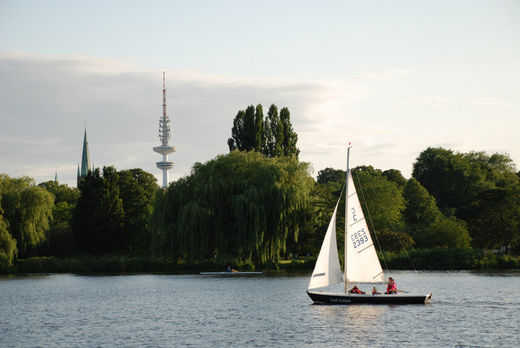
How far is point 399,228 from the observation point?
83562mm

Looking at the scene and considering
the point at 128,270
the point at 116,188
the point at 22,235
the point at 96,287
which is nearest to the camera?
the point at 96,287

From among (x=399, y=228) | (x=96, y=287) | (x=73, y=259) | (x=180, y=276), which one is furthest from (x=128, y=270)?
(x=399, y=228)

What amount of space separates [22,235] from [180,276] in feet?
59.1

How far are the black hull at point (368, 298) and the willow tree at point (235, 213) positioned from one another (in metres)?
24.1

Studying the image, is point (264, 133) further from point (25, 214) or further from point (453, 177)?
point (453, 177)

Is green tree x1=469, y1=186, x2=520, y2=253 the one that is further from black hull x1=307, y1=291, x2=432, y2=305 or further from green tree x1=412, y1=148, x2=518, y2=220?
black hull x1=307, y1=291, x2=432, y2=305

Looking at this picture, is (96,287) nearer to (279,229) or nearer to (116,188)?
(279,229)

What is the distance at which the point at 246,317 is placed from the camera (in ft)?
118

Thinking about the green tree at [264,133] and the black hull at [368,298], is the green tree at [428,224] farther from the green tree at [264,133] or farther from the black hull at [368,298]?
the black hull at [368,298]

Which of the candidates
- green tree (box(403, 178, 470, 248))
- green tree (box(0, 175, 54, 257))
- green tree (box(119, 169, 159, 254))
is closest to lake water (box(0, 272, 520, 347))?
green tree (box(0, 175, 54, 257))

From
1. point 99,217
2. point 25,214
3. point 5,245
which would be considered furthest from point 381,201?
point 5,245

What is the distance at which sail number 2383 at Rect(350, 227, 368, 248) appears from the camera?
36.8 m

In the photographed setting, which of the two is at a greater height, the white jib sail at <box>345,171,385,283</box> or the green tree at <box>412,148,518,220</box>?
the green tree at <box>412,148,518,220</box>

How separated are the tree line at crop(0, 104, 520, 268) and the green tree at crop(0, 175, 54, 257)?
0.10 metres
